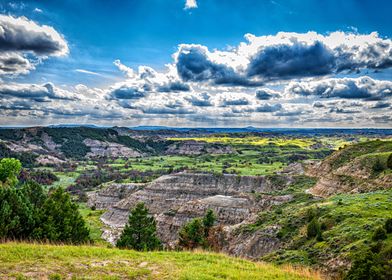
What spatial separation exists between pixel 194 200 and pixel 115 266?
8573 centimetres

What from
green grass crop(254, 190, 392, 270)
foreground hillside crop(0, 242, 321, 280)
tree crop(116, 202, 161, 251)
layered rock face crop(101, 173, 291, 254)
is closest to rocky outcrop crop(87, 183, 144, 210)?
layered rock face crop(101, 173, 291, 254)

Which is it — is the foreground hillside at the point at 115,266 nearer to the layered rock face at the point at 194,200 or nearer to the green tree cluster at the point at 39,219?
the green tree cluster at the point at 39,219

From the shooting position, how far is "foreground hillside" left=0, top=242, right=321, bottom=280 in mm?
18453

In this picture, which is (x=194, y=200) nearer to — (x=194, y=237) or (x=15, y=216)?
(x=194, y=237)

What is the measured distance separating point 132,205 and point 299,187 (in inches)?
2191

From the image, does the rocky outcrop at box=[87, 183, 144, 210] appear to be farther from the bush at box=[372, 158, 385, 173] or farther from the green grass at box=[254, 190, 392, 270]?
the green grass at box=[254, 190, 392, 270]

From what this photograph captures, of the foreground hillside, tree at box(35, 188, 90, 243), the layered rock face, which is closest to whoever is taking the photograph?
the foreground hillside

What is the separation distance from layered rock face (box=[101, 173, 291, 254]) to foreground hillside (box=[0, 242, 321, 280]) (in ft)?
132

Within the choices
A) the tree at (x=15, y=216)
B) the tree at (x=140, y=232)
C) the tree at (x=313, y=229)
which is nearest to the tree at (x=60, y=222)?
the tree at (x=15, y=216)

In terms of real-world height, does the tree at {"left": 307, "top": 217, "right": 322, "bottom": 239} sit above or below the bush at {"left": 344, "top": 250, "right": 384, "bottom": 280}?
below

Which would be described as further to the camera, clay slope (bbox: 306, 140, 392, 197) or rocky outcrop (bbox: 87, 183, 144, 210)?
rocky outcrop (bbox: 87, 183, 144, 210)

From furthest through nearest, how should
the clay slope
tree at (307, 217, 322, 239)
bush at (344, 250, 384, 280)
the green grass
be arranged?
the clay slope, tree at (307, 217, 322, 239), the green grass, bush at (344, 250, 384, 280)

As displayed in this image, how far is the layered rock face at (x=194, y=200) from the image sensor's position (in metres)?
92.5

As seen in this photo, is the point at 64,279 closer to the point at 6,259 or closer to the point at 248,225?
the point at 6,259
